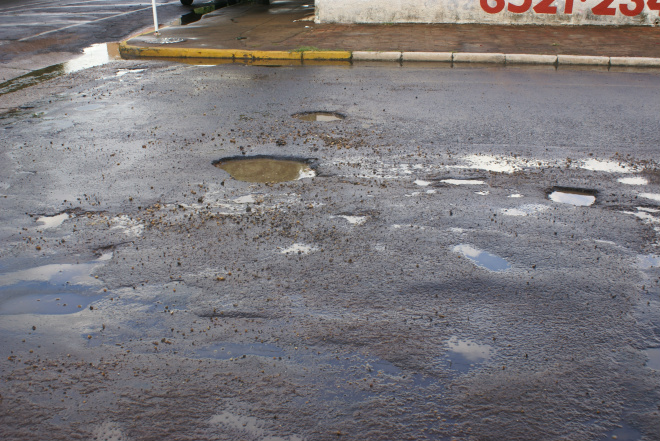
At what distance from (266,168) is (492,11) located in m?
10.7

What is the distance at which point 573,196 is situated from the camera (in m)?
4.93

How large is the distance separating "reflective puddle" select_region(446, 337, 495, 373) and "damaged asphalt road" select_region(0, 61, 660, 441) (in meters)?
0.01

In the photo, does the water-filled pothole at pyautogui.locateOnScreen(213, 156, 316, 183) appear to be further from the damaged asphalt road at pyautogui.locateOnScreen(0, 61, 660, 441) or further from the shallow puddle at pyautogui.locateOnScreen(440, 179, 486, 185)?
the shallow puddle at pyautogui.locateOnScreen(440, 179, 486, 185)

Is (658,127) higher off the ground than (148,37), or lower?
lower

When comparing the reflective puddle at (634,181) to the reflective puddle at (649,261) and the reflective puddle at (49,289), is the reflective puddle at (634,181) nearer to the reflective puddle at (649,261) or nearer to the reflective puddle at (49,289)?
the reflective puddle at (649,261)

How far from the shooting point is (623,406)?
8.54 ft

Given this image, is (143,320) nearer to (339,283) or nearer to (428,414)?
(339,283)

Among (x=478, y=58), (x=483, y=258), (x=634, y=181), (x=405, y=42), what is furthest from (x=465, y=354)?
(x=405, y=42)

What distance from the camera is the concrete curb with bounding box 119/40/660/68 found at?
34.5 feet

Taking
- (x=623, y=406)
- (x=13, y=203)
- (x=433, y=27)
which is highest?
(x=433, y=27)

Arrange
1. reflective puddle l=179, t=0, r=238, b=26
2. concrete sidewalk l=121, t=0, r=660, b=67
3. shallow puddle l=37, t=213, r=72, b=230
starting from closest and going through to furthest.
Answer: shallow puddle l=37, t=213, r=72, b=230
concrete sidewalk l=121, t=0, r=660, b=67
reflective puddle l=179, t=0, r=238, b=26

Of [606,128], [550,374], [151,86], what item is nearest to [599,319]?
[550,374]

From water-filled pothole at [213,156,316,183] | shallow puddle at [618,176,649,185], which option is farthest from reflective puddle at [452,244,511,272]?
shallow puddle at [618,176,649,185]

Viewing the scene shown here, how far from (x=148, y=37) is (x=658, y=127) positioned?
10572mm
